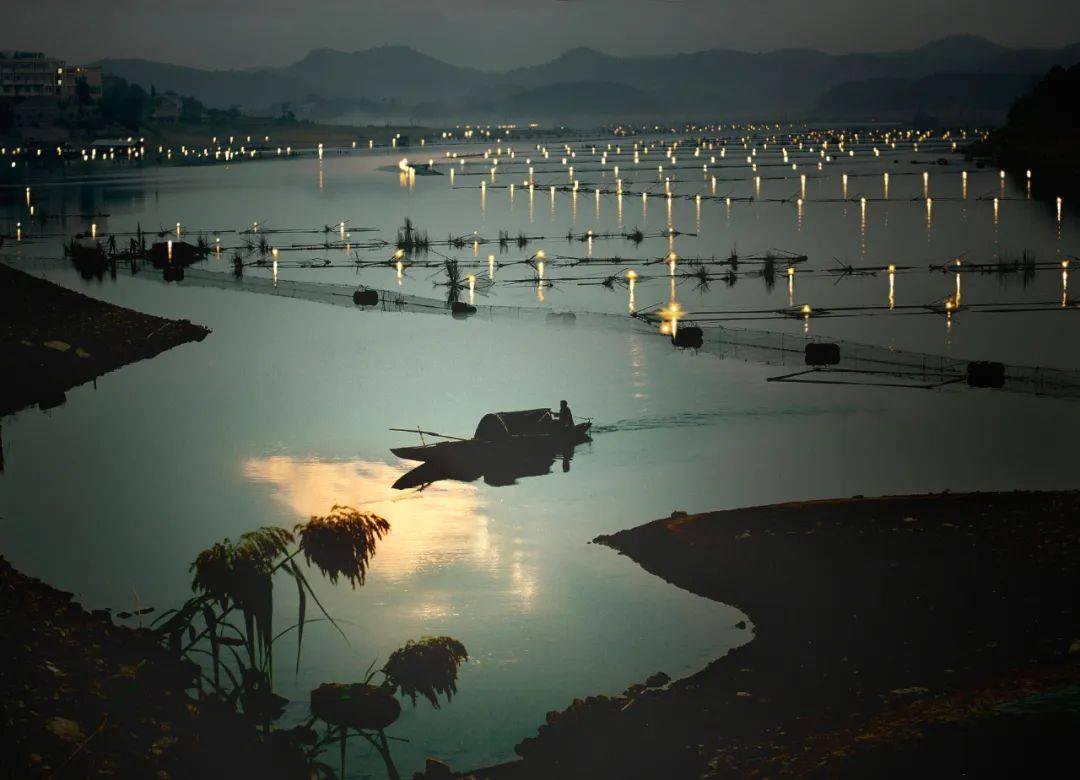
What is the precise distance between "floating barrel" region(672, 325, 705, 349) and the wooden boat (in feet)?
56.5

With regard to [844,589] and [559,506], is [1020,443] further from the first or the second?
[844,589]

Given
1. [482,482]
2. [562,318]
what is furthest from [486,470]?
[562,318]

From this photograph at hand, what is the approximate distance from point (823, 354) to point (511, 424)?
15497 mm

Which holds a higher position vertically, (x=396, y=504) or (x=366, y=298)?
(x=366, y=298)

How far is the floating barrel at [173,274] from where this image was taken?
69.6 m

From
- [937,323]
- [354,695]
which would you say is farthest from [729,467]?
[937,323]

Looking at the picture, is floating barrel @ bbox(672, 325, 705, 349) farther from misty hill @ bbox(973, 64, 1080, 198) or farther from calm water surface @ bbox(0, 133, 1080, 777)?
misty hill @ bbox(973, 64, 1080, 198)

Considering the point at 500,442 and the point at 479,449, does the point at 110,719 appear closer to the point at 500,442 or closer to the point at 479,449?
the point at 479,449

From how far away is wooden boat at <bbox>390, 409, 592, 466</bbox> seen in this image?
99.6ft

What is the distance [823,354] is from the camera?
1688 inches

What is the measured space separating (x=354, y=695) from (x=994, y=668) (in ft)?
25.5

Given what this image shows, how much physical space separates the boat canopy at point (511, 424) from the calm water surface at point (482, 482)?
1282 millimetres

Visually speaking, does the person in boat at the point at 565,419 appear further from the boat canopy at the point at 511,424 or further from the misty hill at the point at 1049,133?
the misty hill at the point at 1049,133

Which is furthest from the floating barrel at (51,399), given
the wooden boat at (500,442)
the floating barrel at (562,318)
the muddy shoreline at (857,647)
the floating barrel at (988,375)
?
the floating barrel at (988,375)
